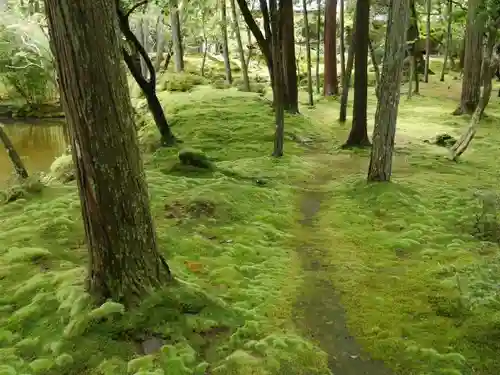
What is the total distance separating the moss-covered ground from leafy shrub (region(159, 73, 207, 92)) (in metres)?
13.0

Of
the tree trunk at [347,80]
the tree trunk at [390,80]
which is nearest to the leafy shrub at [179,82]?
the tree trunk at [347,80]

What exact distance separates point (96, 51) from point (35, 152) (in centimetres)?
2128

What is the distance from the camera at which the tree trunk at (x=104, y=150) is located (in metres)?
3.49

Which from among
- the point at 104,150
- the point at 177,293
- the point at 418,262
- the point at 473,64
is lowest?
the point at 418,262

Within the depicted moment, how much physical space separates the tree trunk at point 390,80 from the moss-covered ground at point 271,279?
750 mm

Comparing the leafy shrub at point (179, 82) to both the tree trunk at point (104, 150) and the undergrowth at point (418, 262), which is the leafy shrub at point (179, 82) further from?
the tree trunk at point (104, 150)

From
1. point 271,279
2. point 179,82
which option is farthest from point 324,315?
point 179,82

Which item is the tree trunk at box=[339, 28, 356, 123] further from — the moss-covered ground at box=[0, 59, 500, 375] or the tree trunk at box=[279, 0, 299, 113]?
the moss-covered ground at box=[0, 59, 500, 375]

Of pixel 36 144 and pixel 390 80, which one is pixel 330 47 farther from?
pixel 36 144

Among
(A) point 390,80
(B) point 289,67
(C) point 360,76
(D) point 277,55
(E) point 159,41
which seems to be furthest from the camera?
(E) point 159,41

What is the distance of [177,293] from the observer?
4.35 m

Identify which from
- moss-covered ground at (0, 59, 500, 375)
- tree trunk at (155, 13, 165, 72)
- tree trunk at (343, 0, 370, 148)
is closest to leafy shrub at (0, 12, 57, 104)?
tree trunk at (155, 13, 165, 72)

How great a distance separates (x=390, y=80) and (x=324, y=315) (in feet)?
15.6

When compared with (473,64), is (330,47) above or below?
above
